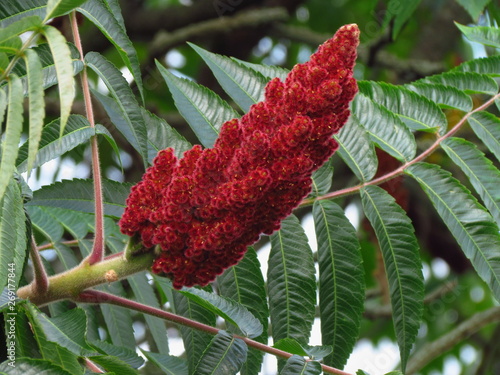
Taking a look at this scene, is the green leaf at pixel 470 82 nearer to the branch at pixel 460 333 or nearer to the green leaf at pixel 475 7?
the green leaf at pixel 475 7

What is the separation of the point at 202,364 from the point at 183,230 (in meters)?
0.43

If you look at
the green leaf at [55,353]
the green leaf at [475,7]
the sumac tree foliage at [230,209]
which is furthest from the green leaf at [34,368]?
the green leaf at [475,7]

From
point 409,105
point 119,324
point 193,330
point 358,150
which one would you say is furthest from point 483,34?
point 119,324

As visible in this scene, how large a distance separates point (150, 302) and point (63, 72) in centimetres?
149

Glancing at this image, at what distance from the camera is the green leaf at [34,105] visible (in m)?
1.54

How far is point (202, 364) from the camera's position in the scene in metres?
2.29

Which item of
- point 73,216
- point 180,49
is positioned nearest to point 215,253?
point 73,216

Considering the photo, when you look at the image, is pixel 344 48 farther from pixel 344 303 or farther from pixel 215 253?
pixel 344 303

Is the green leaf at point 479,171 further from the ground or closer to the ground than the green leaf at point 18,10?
closer to the ground

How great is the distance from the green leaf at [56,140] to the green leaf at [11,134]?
560mm

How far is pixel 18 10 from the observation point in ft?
7.68

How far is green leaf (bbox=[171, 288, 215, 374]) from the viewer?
8.59ft

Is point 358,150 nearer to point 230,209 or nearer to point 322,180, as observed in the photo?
point 322,180

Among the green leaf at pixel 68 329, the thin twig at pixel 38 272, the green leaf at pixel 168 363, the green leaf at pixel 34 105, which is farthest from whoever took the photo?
the green leaf at pixel 168 363
